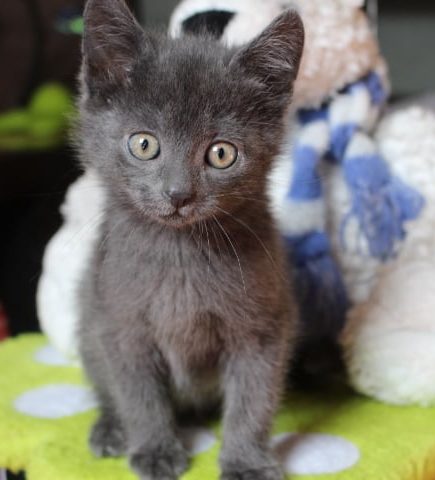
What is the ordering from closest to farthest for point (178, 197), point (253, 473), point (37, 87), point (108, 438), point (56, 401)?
point (178, 197) → point (253, 473) → point (108, 438) → point (56, 401) → point (37, 87)

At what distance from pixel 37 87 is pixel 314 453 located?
1.60 m

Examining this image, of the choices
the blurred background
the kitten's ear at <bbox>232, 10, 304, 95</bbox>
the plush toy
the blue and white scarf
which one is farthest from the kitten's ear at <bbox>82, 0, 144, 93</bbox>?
the blurred background

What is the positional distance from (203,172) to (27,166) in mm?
1428

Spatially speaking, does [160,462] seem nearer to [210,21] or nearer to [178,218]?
[178,218]

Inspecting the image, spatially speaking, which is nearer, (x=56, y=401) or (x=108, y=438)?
(x=108, y=438)

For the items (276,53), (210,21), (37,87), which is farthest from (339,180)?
(37,87)

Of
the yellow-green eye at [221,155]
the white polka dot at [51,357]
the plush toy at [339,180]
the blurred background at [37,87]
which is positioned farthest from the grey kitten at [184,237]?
the blurred background at [37,87]

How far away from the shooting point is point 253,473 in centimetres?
101

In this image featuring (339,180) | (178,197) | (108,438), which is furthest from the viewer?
(339,180)

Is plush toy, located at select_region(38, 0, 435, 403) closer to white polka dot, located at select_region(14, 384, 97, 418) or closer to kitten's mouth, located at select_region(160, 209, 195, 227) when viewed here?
white polka dot, located at select_region(14, 384, 97, 418)

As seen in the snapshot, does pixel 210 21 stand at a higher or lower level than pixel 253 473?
higher

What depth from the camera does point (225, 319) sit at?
101cm

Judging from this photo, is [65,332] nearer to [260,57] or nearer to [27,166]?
[260,57]

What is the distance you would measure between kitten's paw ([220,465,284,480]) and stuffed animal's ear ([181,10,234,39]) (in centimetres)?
74
